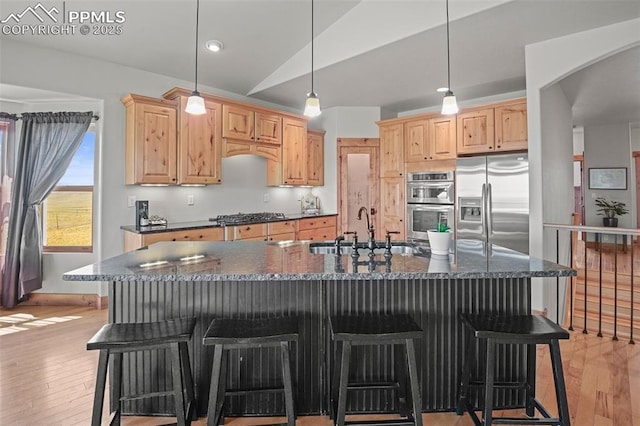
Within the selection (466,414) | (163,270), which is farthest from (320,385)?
(163,270)

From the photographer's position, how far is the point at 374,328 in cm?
174

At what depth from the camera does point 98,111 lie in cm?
416

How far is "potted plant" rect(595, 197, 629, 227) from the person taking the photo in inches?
307

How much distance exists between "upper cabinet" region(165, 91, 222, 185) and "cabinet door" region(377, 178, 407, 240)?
2.54 meters

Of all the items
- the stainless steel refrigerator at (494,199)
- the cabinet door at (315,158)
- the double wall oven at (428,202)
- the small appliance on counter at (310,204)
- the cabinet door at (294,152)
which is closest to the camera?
the stainless steel refrigerator at (494,199)

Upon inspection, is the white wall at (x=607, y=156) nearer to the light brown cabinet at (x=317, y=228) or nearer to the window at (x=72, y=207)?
the light brown cabinet at (x=317, y=228)

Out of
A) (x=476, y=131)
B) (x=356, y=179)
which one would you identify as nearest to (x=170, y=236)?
(x=356, y=179)

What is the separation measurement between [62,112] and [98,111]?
37 cm

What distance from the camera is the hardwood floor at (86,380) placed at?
79.9 inches

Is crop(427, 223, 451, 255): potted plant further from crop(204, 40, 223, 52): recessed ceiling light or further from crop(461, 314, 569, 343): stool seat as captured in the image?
crop(204, 40, 223, 52): recessed ceiling light

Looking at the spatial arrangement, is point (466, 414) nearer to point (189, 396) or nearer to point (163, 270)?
point (189, 396)

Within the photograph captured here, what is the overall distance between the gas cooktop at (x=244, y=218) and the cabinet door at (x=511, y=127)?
2.99 meters

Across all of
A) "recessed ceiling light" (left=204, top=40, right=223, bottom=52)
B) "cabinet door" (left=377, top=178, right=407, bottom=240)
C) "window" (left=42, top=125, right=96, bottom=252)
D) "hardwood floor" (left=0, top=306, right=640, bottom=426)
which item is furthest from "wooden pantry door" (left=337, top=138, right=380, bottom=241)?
"window" (left=42, top=125, right=96, bottom=252)

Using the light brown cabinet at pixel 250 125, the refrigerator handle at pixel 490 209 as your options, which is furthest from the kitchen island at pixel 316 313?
the light brown cabinet at pixel 250 125
